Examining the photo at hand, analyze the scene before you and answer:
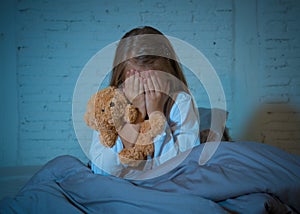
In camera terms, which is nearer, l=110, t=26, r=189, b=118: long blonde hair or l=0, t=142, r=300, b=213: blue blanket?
l=0, t=142, r=300, b=213: blue blanket

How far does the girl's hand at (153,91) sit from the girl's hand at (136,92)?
0.06ft

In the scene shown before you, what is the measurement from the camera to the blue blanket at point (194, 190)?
726mm

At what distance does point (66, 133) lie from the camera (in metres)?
2.20

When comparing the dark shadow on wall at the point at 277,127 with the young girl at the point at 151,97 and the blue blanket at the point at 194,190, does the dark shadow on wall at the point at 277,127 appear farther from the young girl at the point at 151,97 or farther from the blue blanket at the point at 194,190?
the blue blanket at the point at 194,190

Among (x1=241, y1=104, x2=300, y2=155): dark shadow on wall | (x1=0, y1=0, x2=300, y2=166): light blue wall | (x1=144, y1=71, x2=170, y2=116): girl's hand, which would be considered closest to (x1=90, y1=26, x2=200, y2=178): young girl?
(x1=144, y1=71, x2=170, y2=116): girl's hand

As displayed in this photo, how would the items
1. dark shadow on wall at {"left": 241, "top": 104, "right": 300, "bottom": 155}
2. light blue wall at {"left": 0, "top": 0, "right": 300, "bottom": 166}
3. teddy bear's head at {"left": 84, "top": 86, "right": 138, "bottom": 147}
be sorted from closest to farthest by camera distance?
1. teddy bear's head at {"left": 84, "top": 86, "right": 138, "bottom": 147}
2. light blue wall at {"left": 0, "top": 0, "right": 300, "bottom": 166}
3. dark shadow on wall at {"left": 241, "top": 104, "right": 300, "bottom": 155}

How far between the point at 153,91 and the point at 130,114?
139mm

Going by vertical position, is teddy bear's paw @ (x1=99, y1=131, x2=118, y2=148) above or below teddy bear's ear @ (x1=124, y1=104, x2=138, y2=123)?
below

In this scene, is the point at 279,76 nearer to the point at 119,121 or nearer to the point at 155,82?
the point at 155,82

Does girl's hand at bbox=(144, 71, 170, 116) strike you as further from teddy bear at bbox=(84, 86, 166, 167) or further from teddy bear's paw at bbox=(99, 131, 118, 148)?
teddy bear's paw at bbox=(99, 131, 118, 148)

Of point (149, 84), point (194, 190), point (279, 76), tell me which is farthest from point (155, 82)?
point (279, 76)

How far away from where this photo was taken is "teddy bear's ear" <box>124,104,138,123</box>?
100cm

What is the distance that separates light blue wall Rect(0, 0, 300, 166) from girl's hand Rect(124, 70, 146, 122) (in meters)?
1.18

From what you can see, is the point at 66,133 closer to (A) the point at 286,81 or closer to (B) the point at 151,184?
(B) the point at 151,184
